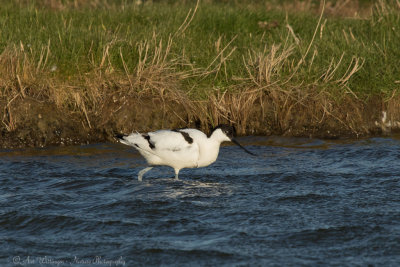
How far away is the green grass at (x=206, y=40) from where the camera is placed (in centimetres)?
981

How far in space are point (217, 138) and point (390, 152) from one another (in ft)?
8.31

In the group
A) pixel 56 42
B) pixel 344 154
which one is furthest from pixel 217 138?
pixel 56 42

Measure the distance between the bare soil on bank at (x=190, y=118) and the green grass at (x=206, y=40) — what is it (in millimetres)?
277

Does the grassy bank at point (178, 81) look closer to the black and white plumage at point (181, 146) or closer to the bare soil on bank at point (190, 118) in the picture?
the bare soil on bank at point (190, 118)

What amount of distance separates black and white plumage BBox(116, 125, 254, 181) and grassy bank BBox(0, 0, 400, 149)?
1461 millimetres

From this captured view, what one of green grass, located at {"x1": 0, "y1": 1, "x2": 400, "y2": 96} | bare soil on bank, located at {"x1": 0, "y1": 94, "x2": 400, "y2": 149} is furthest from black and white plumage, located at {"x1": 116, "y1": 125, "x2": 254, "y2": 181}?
green grass, located at {"x1": 0, "y1": 1, "x2": 400, "y2": 96}

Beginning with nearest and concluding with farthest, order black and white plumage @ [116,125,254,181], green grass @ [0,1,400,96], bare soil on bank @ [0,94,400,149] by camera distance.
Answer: black and white plumage @ [116,125,254,181] → bare soil on bank @ [0,94,400,149] → green grass @ [0,1,400,96]

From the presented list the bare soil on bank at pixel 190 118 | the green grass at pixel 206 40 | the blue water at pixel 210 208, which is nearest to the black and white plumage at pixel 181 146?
the blue water at pixel 210 208

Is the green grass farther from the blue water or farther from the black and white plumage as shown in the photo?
the black and white plumage

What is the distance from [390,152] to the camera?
9.12 meters

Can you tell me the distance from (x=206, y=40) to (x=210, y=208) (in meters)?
4.49

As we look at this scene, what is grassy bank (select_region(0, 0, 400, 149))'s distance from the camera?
9.29 m

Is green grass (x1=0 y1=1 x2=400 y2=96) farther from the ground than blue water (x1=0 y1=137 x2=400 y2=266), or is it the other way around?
green grass (x1=0 y1=1 x2=400 y2=96)

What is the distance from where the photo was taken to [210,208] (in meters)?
7.02
